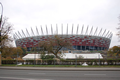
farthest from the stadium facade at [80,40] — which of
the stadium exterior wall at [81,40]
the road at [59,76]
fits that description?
the road at [59,76]

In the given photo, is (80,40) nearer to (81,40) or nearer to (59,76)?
(81,40)

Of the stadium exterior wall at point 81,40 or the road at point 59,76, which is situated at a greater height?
the stadium exterior wall at point 81,40

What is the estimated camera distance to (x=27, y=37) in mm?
65062

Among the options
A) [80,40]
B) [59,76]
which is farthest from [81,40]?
[59,76]

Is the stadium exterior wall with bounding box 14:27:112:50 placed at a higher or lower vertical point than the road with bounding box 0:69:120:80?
higher

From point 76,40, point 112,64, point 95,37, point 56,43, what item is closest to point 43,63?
point 56,43

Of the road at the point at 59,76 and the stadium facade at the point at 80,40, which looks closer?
the road at the point at 59,76

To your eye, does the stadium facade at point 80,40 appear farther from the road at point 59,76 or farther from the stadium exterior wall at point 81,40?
the road at point 59,76

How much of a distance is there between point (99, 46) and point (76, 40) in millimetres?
15796

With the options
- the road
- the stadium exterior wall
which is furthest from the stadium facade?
the road

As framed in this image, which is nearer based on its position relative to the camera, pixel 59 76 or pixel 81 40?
pixel 59 76

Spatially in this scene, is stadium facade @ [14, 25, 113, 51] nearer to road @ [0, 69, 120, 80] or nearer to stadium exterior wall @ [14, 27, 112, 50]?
stadium exterior wall @ [14, 27, 112, 50]

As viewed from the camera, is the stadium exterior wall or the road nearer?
the road

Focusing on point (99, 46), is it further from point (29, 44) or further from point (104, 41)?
point (29, 44)
